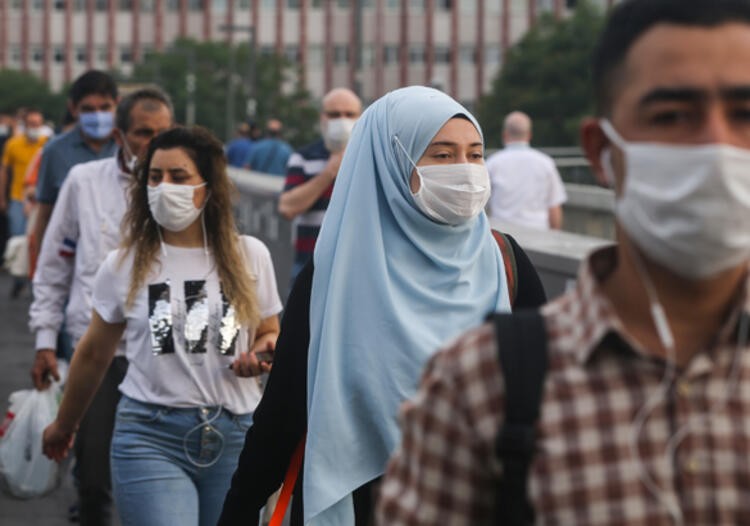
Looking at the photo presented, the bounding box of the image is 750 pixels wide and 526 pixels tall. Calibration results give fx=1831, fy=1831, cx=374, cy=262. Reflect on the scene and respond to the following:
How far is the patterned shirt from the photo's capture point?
9977 millimetres

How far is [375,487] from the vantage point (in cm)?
444

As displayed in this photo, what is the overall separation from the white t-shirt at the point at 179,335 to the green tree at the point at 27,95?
86799mm

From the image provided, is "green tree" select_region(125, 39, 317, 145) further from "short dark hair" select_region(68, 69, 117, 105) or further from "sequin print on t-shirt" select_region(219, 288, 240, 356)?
"sequin print on t-shirt" select_region(219, 288, 240, 356)

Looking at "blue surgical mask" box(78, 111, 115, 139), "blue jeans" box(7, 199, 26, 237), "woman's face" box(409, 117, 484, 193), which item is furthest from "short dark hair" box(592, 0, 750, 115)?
"blue jeans" box(7, 199, 26, 237)

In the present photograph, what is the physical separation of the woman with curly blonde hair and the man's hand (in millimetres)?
1070

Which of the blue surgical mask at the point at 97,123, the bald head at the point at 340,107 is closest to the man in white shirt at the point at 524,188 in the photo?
the bald head at the point at 340,107

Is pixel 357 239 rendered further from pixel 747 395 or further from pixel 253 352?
pixel 747 395

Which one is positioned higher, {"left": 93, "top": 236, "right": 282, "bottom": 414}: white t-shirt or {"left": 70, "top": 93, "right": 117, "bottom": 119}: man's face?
{"left": 70, "top": 93, "right": 117, "bottom": 119}: man's face

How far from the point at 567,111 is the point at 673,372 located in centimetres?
6967

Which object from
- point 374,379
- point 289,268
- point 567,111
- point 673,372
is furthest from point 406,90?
point 567,111

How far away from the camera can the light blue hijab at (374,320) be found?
4395 mm

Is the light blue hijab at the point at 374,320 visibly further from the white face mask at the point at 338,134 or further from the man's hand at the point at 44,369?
the white face mask at the point at 338,134

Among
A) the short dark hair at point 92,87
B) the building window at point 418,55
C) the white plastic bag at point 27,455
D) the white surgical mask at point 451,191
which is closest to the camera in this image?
the white surgical mask at point 451,191

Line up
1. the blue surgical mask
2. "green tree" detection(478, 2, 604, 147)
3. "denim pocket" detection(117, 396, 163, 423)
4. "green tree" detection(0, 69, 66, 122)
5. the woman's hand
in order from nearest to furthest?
"denim pocket" detection(117, 396, 163, 423) < the woman's hand < the blue surgical mask < "green tree" detection(478, 2, 604, 147) < "green tree" detection(0, 69, 66, 122)
